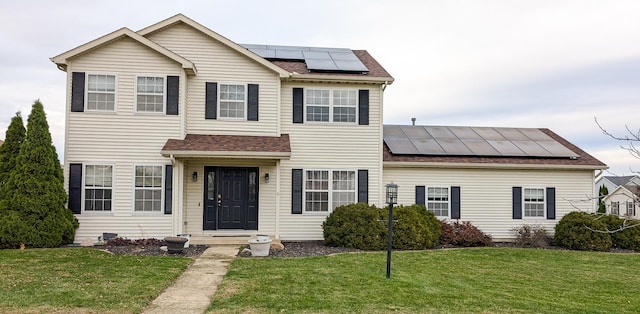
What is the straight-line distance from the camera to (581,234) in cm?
1488

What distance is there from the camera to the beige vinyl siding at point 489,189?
16203 millimetres

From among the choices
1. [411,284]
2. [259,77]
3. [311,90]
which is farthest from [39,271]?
[311,90]

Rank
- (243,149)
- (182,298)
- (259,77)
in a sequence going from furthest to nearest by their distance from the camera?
1. (259,77)
2. (243,149)
3. (182,298)

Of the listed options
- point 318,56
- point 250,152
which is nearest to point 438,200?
→ point 318,56

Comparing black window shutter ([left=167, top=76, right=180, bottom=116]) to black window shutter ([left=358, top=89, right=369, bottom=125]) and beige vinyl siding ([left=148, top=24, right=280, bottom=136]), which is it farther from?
black window shutter ([left=358, top=89, right=369, bottom=125])

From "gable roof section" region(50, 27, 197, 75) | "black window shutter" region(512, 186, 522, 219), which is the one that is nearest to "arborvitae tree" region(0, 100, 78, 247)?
"gable roof section" region(50, 27, 197, 75)

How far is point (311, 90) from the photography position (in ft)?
50.4

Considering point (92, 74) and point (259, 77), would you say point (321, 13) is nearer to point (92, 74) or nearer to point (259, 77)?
point (259, 77)

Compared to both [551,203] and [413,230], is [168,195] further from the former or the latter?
[551,203]

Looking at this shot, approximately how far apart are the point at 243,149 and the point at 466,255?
6.81 meters

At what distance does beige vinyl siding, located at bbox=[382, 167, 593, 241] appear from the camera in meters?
16.2

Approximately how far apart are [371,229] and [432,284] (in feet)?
14.8

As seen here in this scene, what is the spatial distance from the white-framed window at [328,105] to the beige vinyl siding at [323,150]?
16cm

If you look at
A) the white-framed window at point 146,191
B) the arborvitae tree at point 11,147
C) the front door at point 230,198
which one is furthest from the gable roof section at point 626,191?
the arborvitae tree at point 11,147
